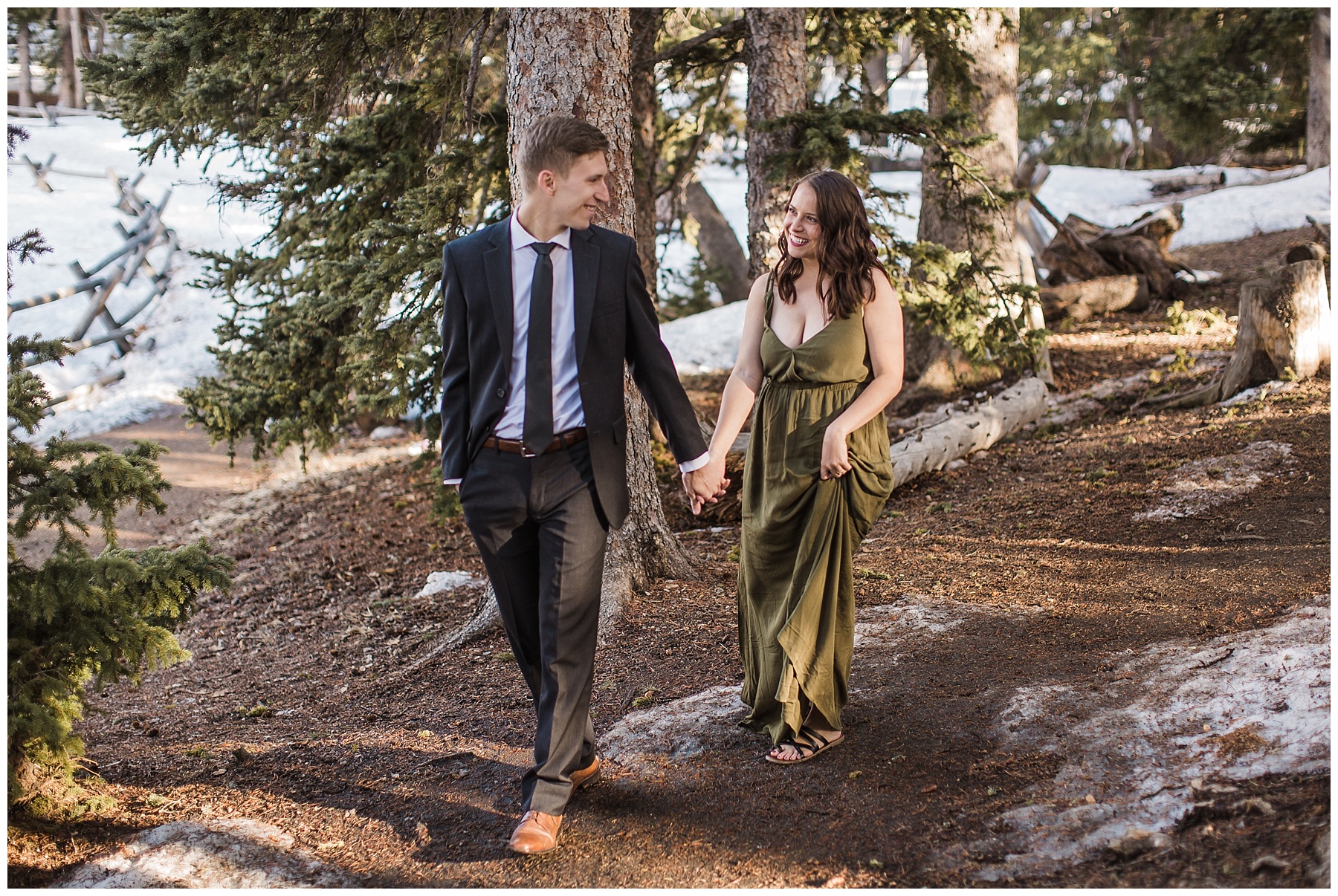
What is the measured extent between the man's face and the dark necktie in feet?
0.56

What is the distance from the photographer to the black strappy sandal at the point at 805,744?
379 cm

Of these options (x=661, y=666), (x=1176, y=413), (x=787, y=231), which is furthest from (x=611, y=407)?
(x=1176, y=413)

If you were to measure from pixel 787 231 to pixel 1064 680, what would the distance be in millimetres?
2160

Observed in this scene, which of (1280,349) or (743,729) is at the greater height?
(1280,349)

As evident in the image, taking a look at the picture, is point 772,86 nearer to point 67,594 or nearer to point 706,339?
point 67,594

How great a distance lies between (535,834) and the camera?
131 inches

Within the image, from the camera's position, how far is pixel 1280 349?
28.3 ft

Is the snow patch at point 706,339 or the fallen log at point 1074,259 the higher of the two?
the fallen log at point 1074,259

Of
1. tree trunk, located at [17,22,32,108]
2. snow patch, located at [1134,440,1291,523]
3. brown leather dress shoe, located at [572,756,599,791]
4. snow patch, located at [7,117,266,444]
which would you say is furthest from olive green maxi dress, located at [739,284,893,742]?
tree trunk, located at [17,22,32,108]

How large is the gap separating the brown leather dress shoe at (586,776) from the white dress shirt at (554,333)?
1.21 metres

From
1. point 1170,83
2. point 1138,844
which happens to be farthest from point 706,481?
point 1170,83

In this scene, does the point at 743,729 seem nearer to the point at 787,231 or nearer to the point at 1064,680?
the point at 1064,680

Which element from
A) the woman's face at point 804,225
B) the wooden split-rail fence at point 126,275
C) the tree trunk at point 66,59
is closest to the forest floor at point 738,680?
the woman's face at point 804,225

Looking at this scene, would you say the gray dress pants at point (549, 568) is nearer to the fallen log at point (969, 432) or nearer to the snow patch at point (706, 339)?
the fallen log at point (969, 432)
